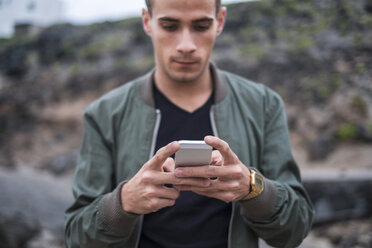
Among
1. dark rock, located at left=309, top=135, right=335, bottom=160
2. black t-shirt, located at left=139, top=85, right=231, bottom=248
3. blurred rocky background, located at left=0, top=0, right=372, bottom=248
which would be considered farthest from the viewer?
dark rock, located at left=309, top=135, right=335, bottom=160

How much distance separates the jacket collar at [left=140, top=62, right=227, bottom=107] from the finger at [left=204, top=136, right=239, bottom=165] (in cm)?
57

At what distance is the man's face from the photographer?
167 centimetres

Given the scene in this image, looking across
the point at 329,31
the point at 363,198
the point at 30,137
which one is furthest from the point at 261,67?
the point at 30,137

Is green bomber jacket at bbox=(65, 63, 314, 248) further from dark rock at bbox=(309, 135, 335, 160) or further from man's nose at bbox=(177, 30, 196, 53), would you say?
dark rock at bbox=(309, 135, 335, 160)

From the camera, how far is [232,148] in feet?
5.70

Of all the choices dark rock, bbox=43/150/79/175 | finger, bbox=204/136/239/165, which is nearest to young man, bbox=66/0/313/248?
finger, bbox=204/136/239/165

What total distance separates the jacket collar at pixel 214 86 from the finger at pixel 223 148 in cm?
57

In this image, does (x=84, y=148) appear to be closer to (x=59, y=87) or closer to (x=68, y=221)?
(x=68, y=221)

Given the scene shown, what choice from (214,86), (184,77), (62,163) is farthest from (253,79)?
(184,77)

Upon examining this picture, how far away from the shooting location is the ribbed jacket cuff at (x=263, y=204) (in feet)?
4.86

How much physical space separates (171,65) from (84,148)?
635 mm

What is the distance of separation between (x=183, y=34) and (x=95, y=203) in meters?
0.94

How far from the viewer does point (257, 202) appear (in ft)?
4.84

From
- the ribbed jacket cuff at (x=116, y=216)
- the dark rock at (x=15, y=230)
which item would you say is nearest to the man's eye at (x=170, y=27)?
the ribbed jacket cuff at (x=116, y=216)
